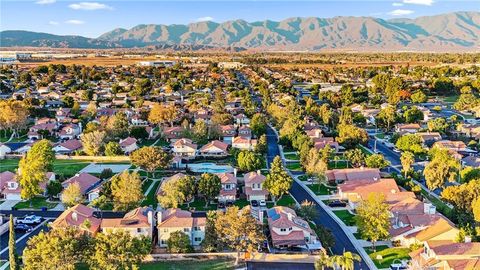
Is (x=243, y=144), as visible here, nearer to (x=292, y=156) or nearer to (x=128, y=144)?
(x=292, y=156)

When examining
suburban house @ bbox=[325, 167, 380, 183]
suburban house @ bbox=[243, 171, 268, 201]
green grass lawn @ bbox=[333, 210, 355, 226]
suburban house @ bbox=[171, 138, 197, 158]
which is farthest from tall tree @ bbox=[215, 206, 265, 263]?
suburban house @ bbox=[171, 138, 197, 158]

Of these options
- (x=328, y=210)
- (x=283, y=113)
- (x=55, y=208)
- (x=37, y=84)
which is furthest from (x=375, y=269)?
(x=37, y=84)

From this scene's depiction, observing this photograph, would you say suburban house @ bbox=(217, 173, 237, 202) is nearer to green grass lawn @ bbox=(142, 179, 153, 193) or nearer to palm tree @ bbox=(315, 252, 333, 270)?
green grass lawn @ bbox=(142, 179, 153, 193)

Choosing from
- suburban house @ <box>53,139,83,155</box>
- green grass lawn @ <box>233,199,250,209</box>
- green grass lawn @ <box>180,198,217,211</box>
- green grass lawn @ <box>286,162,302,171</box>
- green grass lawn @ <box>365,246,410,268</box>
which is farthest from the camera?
suburban house @ <box>53,139,83,155</box>

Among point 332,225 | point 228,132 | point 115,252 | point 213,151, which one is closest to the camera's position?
point 115,252

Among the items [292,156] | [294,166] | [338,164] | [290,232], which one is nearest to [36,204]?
[290,232]

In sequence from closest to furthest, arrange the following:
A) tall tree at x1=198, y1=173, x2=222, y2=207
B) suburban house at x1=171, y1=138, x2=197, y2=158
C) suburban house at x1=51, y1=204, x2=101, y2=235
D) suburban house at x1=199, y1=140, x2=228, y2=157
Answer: suburban house at x1=51, y1=204, x2=101, y2=235 < tall tree at x1=198, y1=173, x2=222, y2=207 < suburban house at x1=171, y1=138, x2=197, y2=158 < suburban house at x1=199, y1=140, x2=228, y2=157
